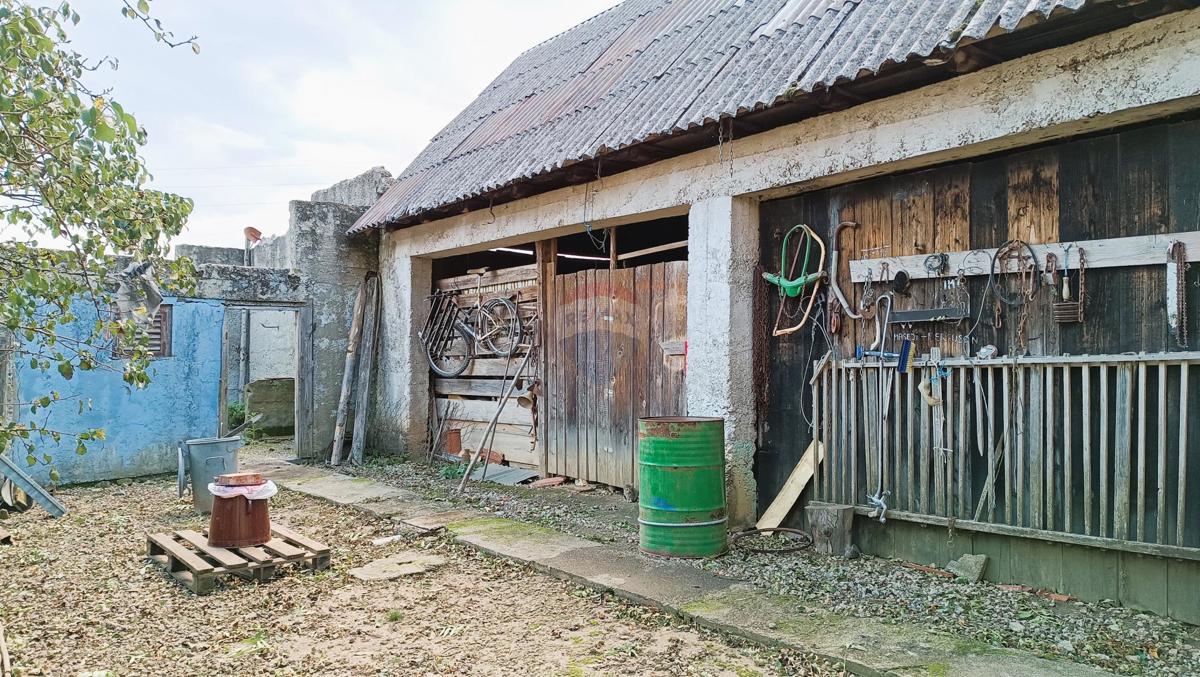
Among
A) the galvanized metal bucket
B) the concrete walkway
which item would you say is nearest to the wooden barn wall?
the concrete walkway

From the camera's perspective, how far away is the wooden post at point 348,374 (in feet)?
32.6

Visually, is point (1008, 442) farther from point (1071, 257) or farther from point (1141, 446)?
point (1071, 257)

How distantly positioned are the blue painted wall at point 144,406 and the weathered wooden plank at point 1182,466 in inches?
361

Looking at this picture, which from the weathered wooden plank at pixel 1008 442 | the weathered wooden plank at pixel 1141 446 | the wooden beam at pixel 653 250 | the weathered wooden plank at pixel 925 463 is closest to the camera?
the weathered wooden plank at pixel 1141 446

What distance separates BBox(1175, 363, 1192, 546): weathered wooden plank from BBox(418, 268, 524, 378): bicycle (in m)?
6.15

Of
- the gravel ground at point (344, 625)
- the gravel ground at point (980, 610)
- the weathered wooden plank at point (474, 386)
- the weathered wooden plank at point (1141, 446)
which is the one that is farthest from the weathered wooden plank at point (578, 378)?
the weathered wooden plank at point (1141, 446)

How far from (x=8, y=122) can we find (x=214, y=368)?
24.1ft

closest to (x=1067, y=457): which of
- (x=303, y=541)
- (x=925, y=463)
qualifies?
(x=925, y=463)

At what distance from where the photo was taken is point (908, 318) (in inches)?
200

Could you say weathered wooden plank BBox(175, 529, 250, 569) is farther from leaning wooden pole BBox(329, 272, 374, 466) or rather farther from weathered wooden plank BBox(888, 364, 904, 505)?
weathered wooden plank BBox(888, 364, 904, 505)

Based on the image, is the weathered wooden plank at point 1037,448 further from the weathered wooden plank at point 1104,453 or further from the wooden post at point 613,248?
the wooden post at point 613,248

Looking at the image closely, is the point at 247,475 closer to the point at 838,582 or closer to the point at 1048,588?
the point at 838,582

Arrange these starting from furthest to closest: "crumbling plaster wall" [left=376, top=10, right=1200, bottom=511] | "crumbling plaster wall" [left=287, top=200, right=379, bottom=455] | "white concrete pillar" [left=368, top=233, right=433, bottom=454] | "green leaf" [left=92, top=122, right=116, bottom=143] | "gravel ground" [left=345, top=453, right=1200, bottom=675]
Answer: "crumbling plaster wall" [left=287, top=200, right=379, bottom=455], "white concrete pillar" [left=368, top=233, right=433, bottom=454], "crumbling plaster wall" [left=376, top=10, right=1200, bottom=511], "gravel ground" [left=345, top=453, right=1200, bottom=675], "green leaf" [left=92, top=122, right=116, bottom=143]

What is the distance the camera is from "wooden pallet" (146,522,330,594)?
16.5ft
